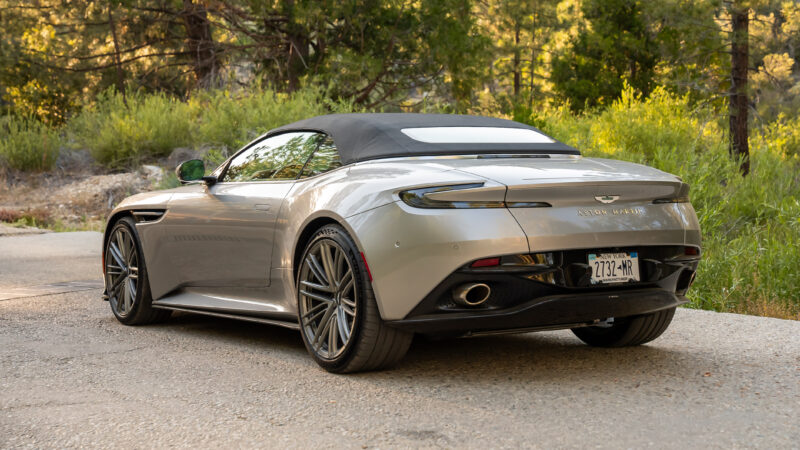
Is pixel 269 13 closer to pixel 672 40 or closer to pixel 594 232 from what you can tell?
pixel 672 40

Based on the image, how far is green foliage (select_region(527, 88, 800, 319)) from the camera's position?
852cm

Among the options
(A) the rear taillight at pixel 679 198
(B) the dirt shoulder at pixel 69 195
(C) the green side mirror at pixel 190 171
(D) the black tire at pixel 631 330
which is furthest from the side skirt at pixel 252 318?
(B) the dirt shoulder at pixel 69 195

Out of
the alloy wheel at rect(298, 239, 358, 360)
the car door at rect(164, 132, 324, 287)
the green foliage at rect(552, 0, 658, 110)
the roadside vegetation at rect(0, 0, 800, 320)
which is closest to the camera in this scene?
the alloy wheel at rect(298, 239, 358, 360)

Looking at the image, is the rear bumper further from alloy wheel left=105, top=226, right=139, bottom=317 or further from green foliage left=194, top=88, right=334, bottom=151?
green foliage left=194, top=88, right=334, bottom=151

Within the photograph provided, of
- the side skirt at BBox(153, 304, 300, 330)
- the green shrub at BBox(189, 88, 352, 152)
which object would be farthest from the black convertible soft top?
the green shrub at BBox(189, 88, 352, 152)

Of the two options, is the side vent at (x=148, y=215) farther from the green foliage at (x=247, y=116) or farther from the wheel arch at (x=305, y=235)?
the green foliage at (x=247, y=116)

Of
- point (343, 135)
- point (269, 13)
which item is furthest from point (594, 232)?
point (269, 13)

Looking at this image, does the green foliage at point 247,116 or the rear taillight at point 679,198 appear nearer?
the rear taillight at point 679,198

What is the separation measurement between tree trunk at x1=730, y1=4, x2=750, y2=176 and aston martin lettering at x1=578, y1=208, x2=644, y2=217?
17.0 m

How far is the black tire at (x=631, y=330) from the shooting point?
18.4 ft

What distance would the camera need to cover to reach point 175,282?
6637 millimetres

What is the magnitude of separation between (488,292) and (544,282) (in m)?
0.27

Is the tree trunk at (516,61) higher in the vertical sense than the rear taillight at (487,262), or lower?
lower

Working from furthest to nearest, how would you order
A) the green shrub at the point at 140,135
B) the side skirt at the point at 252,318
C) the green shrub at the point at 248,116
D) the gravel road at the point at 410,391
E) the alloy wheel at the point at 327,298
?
the green shrub at the point at 140,135 → the green shrub at the point at 248,116 → the side skirt at the point at 252,318 → the alloy wheel at the point at 327,298 → the gravel road at the point at 410,391
